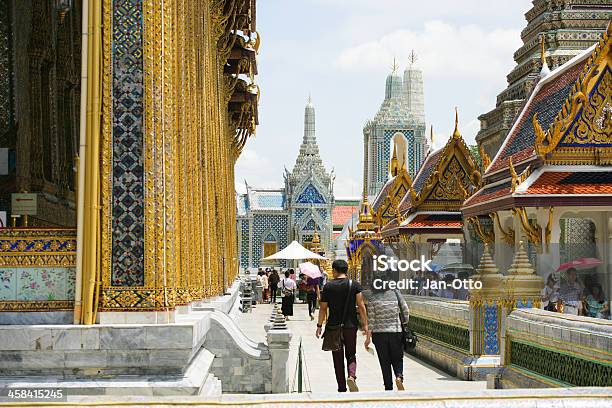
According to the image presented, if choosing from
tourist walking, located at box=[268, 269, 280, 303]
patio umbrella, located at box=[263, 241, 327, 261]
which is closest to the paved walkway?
tourist walking, located at box=[268, 269, 280, 303]

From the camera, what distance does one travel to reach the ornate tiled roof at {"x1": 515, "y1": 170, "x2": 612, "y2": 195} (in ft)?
49.4

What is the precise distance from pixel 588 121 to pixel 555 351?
24.0 feet

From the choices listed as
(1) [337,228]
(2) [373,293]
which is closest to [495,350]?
(2) [373,293]

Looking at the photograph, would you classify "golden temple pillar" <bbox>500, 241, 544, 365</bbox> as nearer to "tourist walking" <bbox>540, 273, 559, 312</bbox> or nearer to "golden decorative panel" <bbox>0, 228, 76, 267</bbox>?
"tourist walking" <bbox>540, 273, 559, 312</bbox>

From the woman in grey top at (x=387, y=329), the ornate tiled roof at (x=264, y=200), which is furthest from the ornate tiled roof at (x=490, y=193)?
the ornate tiled roof at (x=264, y=200)

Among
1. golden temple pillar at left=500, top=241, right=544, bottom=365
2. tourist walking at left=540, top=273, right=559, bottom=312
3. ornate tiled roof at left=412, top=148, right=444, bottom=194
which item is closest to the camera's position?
tourist walking at left=540, top=273, right=559, bottom=312

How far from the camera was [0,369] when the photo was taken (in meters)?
7.45

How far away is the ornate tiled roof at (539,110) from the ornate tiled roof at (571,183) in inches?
37.3

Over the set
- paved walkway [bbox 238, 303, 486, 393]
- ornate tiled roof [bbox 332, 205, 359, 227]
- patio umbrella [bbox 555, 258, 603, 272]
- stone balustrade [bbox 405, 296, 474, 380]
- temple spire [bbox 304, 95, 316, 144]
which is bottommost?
paved walkway [bbox 238, 303, 486, 393]

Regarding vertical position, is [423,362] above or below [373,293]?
below

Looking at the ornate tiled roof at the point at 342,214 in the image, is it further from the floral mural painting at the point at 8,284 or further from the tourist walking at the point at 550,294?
the floral mural painting at the point at 8,284

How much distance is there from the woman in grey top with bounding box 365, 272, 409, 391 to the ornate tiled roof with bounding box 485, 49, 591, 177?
22.8 feet

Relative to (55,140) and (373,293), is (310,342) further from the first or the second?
(373,293)

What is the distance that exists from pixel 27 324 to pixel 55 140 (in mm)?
6719
